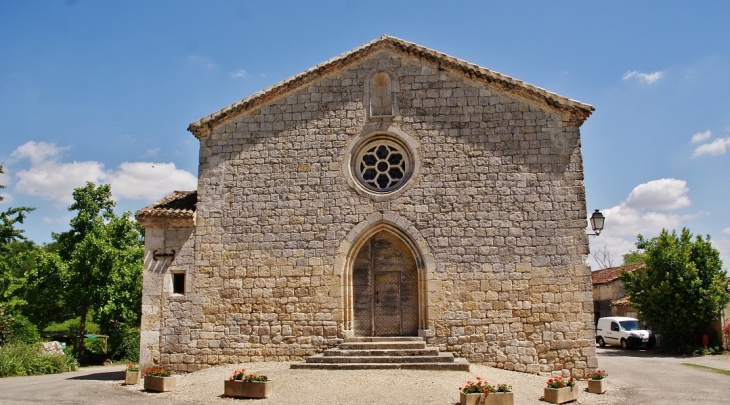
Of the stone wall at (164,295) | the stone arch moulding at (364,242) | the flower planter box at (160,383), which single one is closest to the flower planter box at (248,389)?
the flower planter box at (160,383)

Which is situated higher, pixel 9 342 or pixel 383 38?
pixel 383 38

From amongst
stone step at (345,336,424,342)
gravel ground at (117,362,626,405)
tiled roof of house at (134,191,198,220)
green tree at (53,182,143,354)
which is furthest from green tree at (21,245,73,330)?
stone step at (345,336,424,342)

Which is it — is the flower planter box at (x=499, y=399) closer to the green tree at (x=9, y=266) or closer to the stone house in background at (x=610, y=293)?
the green tree at (x=9, y=266)

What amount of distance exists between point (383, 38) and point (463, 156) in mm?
3647

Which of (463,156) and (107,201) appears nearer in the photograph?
(463,156)

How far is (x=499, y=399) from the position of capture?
30.5 ft

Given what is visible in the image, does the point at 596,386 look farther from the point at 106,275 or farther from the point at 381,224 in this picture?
the point at 106,275

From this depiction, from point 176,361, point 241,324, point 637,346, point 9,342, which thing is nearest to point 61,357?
point 9,342

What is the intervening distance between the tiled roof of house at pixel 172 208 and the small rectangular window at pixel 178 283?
1424mm

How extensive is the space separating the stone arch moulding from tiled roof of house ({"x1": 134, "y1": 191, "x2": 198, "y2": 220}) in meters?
3.93

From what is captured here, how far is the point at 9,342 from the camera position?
59.4 ft

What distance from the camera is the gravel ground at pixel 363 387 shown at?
985 centimetres

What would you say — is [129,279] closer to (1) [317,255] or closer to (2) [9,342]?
(2) [9,342]

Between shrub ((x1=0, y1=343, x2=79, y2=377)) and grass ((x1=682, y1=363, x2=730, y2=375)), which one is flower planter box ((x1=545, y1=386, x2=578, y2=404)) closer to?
grass ((x1=682, y1=363, x2=730, y2=375))
